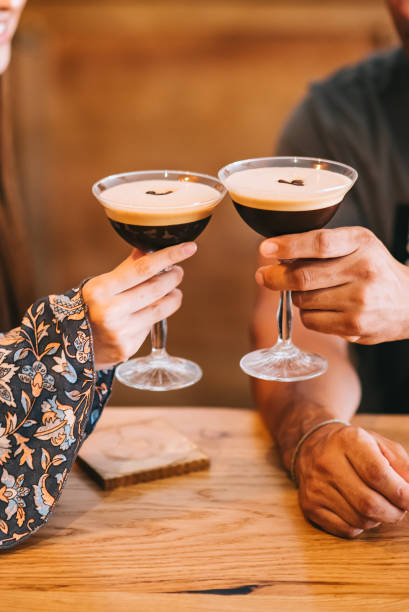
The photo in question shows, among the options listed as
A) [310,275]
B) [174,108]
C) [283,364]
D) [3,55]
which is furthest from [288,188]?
[174,108]

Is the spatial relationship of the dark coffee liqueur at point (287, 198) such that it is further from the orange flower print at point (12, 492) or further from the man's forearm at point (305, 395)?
the orange flower print at point (12, 492)

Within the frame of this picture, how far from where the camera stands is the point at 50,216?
4.33 meters

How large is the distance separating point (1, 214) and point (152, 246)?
0.85 meters

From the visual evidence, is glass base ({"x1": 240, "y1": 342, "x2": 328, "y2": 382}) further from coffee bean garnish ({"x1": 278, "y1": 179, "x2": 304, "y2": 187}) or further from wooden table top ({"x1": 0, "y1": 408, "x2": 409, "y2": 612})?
coffee bean garnish ({"x1": 278, "y1": 179, "x2": 304, "y2": 187})

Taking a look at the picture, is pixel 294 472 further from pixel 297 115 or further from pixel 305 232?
pixel 297 115

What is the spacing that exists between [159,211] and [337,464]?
1.80ft

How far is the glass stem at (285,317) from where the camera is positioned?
137 cm

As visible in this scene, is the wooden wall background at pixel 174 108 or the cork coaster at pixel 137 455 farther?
the wooden wall background at pixel 174 108

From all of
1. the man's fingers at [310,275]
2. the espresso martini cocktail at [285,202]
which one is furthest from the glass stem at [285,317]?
the man's fingers at [310,275]

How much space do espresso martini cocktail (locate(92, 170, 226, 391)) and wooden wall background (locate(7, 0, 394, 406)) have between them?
280 centimetres

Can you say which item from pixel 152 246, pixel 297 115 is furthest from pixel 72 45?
pixel 152 246

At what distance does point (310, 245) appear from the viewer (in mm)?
1180

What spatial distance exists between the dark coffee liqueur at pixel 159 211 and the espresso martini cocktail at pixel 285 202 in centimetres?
7

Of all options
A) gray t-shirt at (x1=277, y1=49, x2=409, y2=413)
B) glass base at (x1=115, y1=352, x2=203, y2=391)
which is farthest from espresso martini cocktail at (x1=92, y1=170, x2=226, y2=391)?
gray t-shirt at (x1=277, y1=49, x2=409, y2=413)
